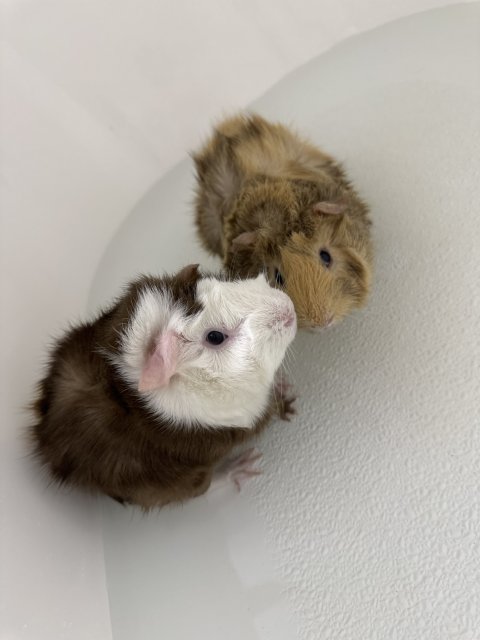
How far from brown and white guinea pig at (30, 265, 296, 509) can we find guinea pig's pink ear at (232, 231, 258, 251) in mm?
194

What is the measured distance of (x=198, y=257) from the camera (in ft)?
7.36

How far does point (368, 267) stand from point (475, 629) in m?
1.00

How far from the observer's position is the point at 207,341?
1.26m

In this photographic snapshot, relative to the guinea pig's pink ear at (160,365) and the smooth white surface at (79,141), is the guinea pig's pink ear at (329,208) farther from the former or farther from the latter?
the smooth white surface at (79,141)

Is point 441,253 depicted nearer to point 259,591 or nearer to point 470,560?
point 470,560

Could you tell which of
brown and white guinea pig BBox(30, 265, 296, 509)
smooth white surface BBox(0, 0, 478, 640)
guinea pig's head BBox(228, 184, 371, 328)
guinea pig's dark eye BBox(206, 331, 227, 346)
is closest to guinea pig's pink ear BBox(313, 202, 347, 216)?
guinea pig's head BBox(228, 184, 371, 328)

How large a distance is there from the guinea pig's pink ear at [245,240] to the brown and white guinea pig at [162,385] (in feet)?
0.64

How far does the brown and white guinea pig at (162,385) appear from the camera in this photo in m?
1.26

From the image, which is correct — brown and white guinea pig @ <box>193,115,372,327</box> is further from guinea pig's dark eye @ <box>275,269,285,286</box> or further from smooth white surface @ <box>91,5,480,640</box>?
smooth white surface @ <box>91,5,480,640</box>

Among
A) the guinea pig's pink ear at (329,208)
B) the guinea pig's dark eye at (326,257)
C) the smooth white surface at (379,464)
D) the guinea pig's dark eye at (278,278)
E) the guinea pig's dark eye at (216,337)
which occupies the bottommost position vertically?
the smooth white surface at (379,464)

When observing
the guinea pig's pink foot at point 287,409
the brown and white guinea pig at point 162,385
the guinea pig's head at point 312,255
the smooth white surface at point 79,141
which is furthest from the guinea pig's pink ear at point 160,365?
the guinea pig's pink foot at point 287,409

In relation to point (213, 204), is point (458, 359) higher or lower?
lower

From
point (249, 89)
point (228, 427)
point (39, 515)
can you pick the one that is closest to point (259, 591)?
point (228, 427)

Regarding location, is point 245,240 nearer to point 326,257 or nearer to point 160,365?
point 326,257
